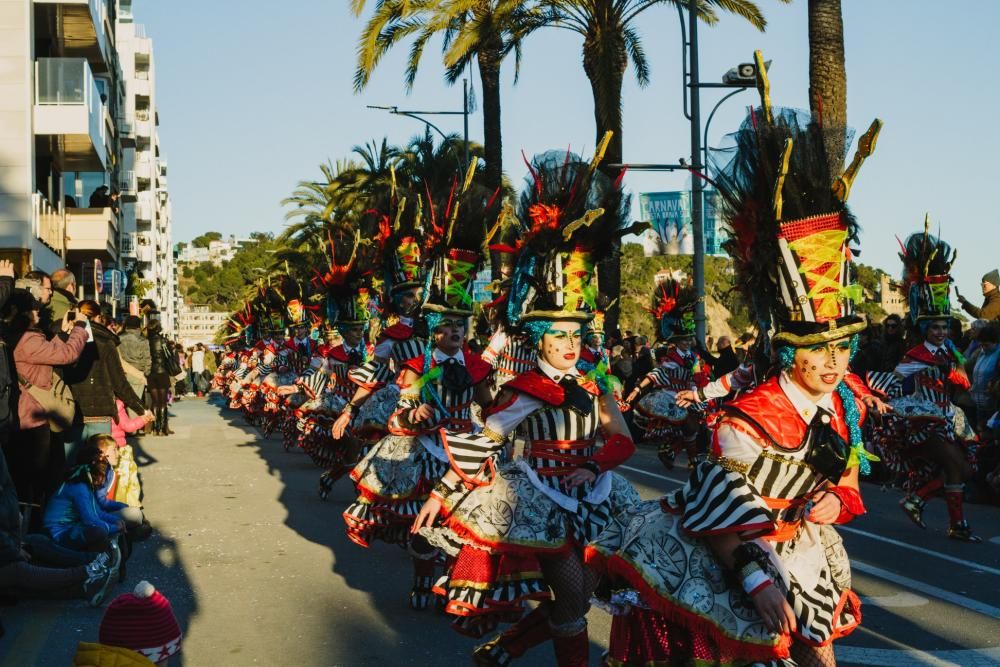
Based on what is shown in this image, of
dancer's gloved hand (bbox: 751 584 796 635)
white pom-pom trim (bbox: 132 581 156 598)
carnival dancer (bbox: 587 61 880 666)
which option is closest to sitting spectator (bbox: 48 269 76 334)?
carnival dancer (bbox: 587 61 880 666)

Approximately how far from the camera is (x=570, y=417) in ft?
20.1

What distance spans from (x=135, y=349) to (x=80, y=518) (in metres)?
12.1

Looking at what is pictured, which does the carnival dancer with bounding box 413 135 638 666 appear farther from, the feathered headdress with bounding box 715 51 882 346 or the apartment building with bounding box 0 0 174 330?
the apartment building with bounding box 0 0 174 330

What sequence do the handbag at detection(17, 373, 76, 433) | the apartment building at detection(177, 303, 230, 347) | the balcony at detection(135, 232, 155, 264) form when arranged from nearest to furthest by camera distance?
1. the handbag at detection(17, 373, 76, 433)
2. the balcony at detection(135, 232, 155, 264)
3. the apartment building at detection(177, 303, 230, 347)

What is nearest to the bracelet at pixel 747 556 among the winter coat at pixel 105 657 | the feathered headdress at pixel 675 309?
the winter coat at pixel 105 657

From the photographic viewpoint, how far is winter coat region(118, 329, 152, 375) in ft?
67.1

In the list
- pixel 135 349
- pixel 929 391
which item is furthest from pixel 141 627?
pixel 135 349

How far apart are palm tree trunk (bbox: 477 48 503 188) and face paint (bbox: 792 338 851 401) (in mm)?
21538

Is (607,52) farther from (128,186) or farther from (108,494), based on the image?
(128,186)

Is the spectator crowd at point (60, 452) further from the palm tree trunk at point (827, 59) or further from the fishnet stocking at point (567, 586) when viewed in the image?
the palm tree trunk at point (827, 59)

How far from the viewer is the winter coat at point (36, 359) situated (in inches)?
382

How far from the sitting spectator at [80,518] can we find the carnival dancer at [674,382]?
9.10 meters

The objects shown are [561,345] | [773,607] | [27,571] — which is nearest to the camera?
[773,607]

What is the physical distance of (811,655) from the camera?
4.66 m
